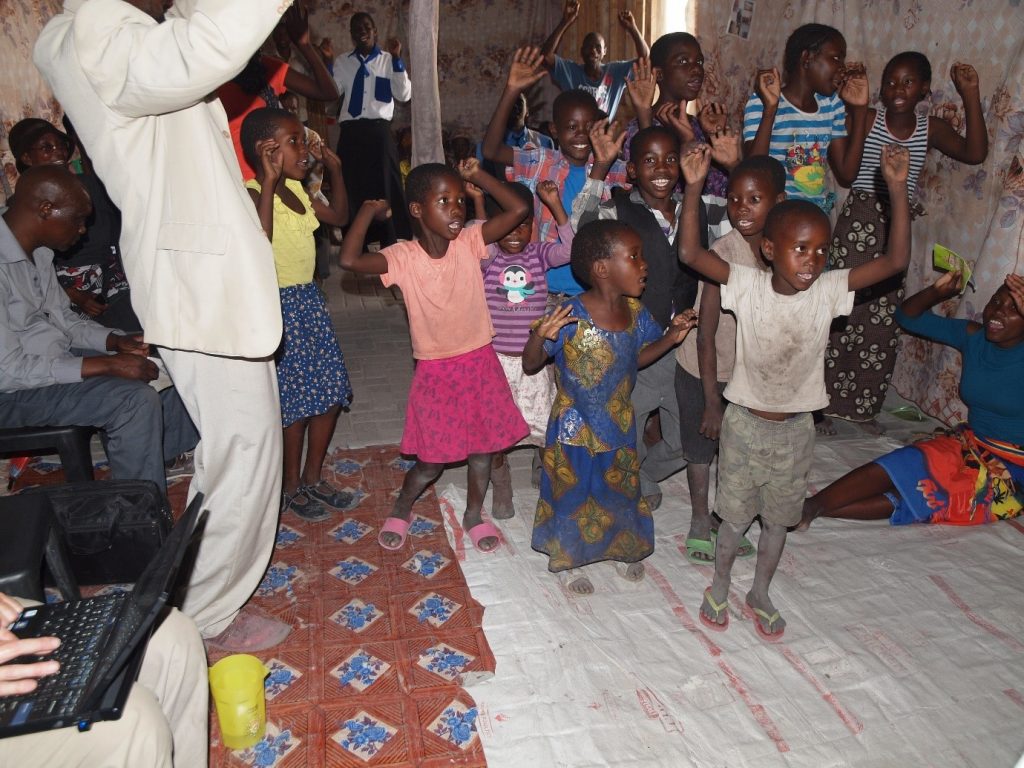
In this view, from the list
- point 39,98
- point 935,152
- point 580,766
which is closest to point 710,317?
point 580,766

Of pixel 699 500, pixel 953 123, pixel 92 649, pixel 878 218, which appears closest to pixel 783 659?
pixel 699 500

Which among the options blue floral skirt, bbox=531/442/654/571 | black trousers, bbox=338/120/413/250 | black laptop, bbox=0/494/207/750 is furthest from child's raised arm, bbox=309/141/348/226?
black trousers, bbox=338/120/413/250

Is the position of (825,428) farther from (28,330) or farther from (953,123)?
(28,330)

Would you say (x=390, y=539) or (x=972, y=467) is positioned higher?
(x=972, y=467)

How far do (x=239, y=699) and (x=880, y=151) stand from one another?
134 inches

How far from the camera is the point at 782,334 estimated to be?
7.72ft

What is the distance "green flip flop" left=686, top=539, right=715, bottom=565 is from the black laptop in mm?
1841

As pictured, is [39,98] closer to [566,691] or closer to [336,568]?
[336,568]

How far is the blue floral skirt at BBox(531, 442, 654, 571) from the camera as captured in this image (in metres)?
2.66

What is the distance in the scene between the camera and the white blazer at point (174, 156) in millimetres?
1783

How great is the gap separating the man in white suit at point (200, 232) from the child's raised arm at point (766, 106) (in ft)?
6.92

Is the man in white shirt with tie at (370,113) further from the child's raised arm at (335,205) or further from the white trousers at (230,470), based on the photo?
the white trousers at (230,470)

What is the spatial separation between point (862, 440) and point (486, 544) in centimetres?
196

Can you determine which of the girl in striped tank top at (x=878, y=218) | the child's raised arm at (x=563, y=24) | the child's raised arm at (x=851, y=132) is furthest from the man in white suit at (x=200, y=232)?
the girl in striped tank top at (x=878, y=218)
